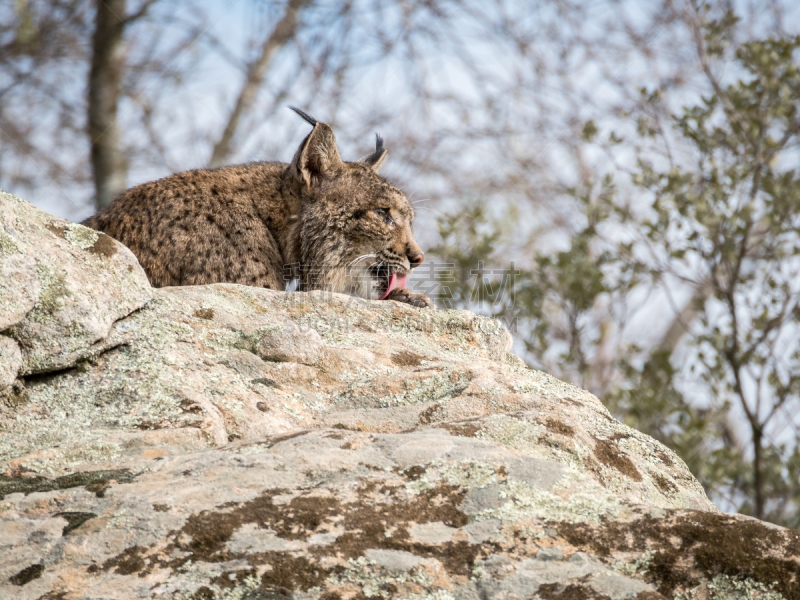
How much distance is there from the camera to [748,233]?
691cm

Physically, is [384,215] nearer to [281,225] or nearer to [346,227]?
[346,227]

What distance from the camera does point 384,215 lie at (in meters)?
5.14

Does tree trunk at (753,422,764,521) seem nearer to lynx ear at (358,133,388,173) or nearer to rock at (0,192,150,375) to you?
lynx ear at (358,133,388,173)

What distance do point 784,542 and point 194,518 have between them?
142cm

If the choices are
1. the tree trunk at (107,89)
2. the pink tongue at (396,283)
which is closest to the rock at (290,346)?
the pink tongue at (396,283)

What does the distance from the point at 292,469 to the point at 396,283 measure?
304cm

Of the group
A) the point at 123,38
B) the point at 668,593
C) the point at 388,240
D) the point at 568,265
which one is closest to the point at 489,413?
the point at 668,593

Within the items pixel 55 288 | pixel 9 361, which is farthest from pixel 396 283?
pixel 9 361

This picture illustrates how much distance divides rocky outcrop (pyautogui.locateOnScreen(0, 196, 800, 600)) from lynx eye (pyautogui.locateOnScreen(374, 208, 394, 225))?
1.75 meters

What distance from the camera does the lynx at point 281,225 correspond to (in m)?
4.35

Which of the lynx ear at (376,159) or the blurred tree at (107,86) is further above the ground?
the blurred tree at (107,86)

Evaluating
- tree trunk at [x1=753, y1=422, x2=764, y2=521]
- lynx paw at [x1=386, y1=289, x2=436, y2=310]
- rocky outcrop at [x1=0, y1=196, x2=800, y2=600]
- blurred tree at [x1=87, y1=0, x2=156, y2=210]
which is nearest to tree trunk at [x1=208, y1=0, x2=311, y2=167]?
blurred tree at [x1=87, y1=0, x2=156, y2=210]

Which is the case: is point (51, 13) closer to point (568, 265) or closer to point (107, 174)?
point (107, 174)

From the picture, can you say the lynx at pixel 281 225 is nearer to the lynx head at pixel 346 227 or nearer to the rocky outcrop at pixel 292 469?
the lynx head at pixel 346 227
